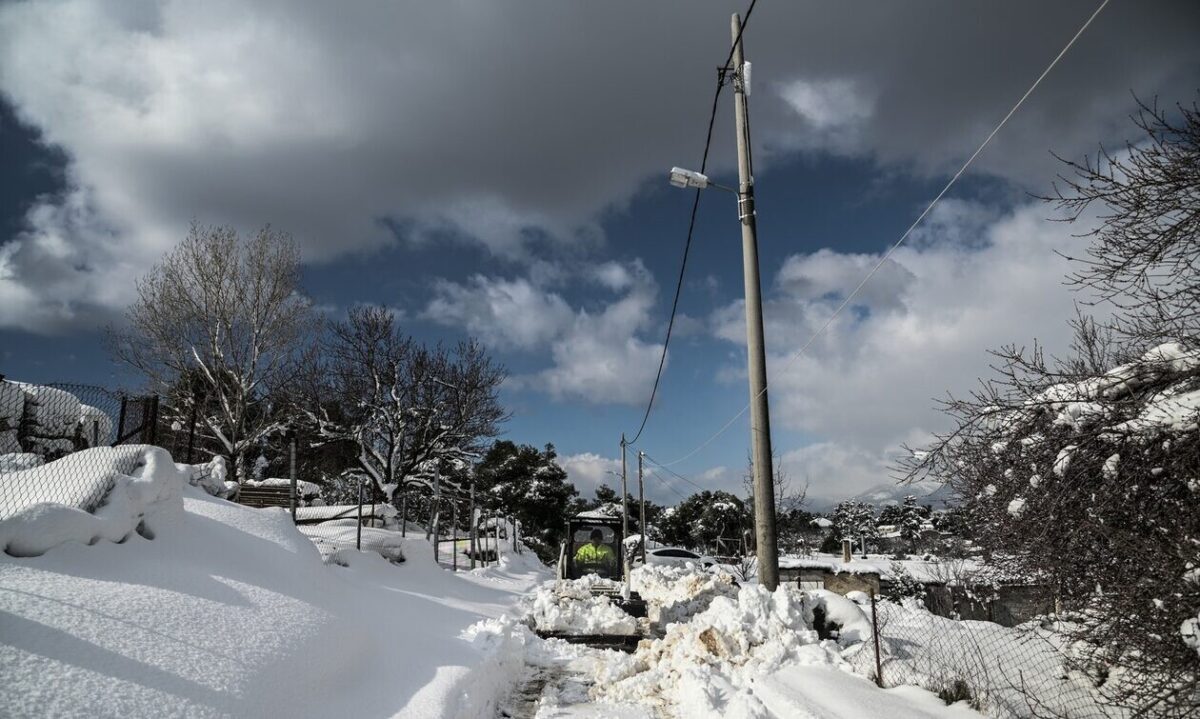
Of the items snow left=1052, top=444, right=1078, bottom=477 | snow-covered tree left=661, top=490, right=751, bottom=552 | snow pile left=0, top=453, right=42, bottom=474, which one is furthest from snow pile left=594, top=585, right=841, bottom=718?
snow-covered tree left=661, top=490, right=751, bottom=552

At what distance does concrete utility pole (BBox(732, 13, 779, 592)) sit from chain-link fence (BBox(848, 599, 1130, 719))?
1753 mm

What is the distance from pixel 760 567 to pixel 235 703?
6.73 metres

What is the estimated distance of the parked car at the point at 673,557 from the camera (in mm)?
27531

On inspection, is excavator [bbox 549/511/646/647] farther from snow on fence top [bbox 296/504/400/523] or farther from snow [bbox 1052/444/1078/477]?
snow [bbox 1052/444/1078/477]

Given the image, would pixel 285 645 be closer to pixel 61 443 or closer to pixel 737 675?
pixel 737 675

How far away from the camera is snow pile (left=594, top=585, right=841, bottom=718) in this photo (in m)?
7.00

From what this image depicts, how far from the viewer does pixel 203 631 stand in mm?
4984

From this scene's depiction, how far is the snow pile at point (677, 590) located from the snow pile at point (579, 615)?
1250mm

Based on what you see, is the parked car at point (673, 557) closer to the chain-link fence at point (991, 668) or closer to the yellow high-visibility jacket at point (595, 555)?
the yellow high-visibility jacket at point (595, 555)

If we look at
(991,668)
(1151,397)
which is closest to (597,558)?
(991,668)

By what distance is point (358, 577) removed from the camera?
11117mm

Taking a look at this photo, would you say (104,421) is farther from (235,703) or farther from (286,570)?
(235,703)

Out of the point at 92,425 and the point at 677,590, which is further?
the point at 677,590

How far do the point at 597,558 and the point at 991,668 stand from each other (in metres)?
9.87
